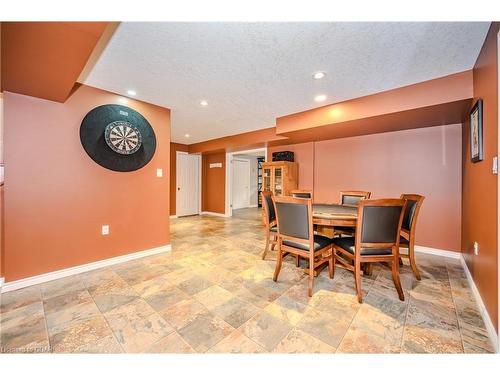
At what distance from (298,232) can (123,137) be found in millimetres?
2453

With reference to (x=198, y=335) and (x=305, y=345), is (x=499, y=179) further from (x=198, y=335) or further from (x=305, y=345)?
(x=198, y=335)

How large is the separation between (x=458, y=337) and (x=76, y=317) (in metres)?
2.77

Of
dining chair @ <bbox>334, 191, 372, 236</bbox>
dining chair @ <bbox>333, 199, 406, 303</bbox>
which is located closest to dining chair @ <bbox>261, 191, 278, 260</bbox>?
dining chair @ <bbox>334, 191, 372, 236</bbox>

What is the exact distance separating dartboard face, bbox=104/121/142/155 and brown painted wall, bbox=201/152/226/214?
3441 mm

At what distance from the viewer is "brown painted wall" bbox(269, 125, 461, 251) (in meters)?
2.85

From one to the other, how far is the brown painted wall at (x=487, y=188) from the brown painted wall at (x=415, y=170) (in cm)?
112

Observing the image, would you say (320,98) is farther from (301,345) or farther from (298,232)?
(301,345)

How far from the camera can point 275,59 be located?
188 cm

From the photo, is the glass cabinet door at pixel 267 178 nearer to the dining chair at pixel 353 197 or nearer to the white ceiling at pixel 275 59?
the dining chair at pixel 353 197

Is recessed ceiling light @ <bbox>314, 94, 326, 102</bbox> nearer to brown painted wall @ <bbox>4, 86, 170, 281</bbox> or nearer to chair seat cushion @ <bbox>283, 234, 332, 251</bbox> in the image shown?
chair seat cushion @ <bbox>283, 234, 332, 251</bbox>

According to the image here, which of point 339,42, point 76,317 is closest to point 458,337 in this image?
point 339,42

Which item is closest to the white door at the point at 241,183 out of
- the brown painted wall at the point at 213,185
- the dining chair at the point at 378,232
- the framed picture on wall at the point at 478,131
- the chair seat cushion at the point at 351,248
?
the brown painted wall at the point at 213,185

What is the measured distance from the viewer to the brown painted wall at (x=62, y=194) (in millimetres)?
1976

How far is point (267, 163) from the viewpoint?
4.58 metres
